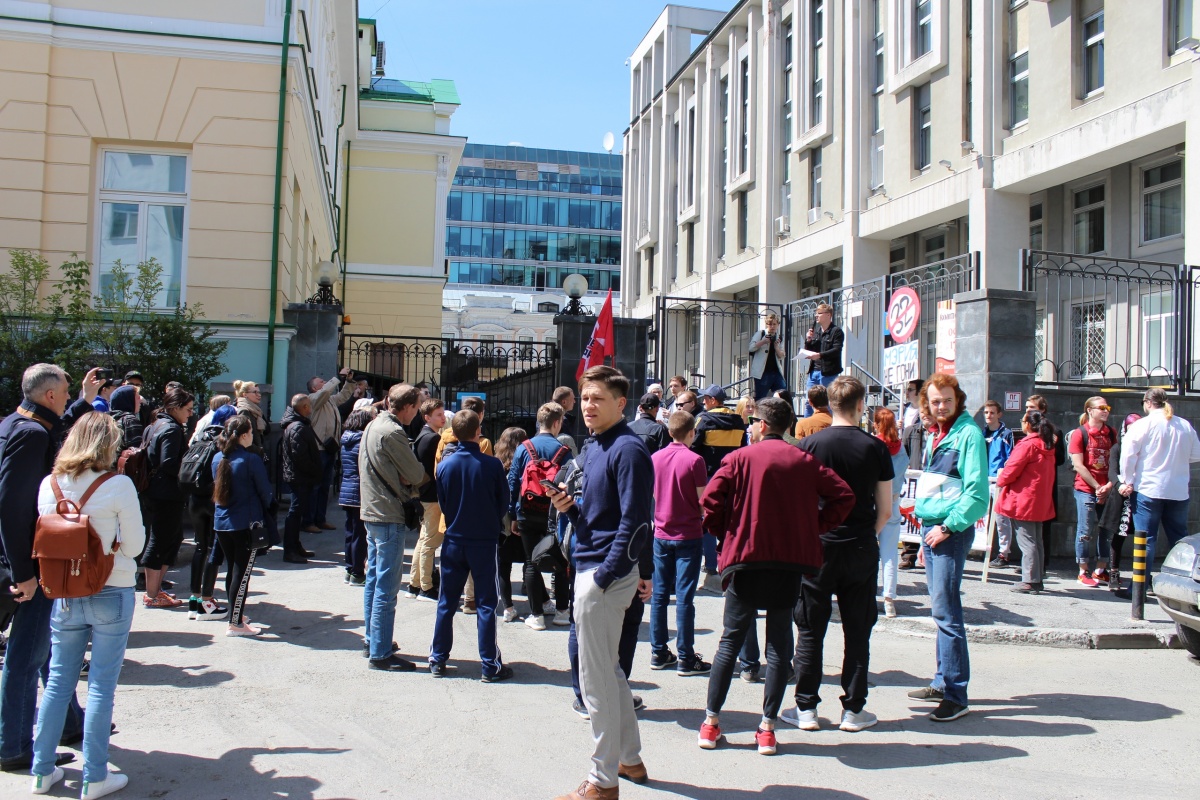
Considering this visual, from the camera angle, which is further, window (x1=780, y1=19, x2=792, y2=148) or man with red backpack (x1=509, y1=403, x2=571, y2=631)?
window (x1=780, y1=19, x2=792, y2=148)

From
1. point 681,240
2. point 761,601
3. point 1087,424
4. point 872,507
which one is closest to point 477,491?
point 761,601

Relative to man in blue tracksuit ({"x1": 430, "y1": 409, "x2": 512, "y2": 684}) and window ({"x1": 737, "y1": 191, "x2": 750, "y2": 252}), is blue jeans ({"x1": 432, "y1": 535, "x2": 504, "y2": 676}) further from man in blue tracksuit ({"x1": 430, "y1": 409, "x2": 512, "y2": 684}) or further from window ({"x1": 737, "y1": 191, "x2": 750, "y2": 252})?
window ({"x1": 737, "y1": 191, "x2": 750, "y2": 252})

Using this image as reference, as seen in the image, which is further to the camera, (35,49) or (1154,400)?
(35,49)

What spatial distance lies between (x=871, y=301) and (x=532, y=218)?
7713cm

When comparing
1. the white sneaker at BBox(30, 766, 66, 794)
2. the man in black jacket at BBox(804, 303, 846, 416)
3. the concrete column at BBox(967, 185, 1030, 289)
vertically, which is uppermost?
the concrete column at BBox(967, 185, 1030, 289)

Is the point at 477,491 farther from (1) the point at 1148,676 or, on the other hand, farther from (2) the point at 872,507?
(1) the point at 1148,676

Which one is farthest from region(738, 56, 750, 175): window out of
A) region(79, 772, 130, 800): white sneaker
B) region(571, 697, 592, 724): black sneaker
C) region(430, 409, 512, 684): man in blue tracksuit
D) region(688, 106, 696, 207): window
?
region(79, 772, 130, 800): white sneaker

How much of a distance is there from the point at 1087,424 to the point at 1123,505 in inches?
38.2

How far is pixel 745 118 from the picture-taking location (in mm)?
34375

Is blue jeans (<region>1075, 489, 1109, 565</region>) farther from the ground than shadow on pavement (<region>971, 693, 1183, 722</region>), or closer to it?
farther from the ground

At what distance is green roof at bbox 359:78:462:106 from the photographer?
113 ft

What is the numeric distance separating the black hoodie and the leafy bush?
7.06 ft

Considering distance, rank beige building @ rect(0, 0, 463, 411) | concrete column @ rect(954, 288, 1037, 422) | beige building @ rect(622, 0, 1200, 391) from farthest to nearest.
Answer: beige building @ rect(622, 0, 1200, 391), beige building @ rect(0, 0, 463, 411), concrete column @ rect(954, 288, 1037, 422)

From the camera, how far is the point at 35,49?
14414 mm
